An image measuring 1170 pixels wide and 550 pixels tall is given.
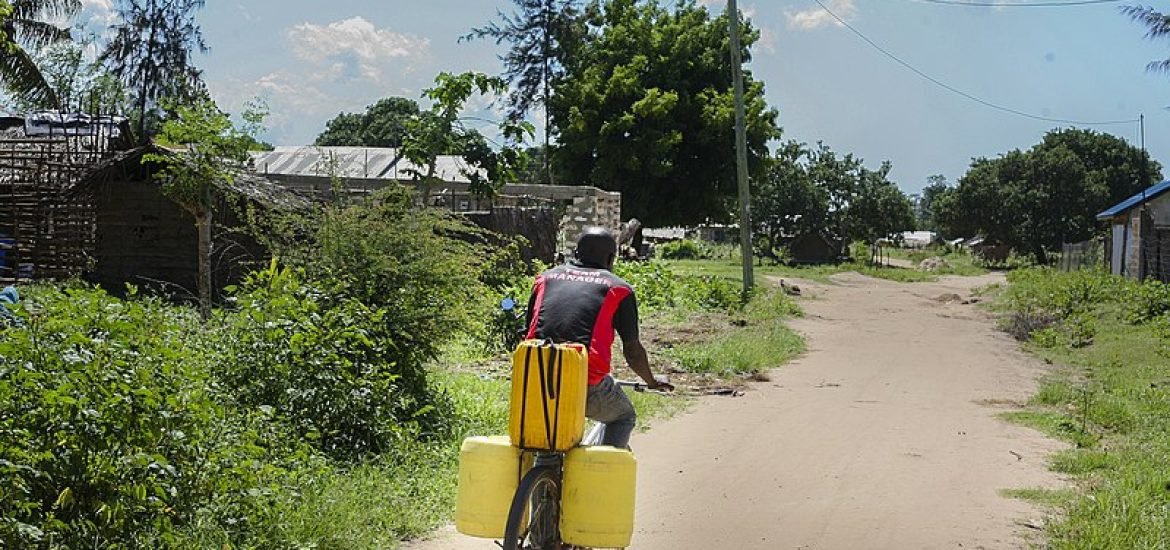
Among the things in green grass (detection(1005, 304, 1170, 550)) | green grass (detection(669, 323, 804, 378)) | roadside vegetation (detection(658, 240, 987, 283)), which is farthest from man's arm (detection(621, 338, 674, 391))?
roadside vegetation (detection(658, 240, 987, 283))

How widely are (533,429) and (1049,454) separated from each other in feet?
21.0

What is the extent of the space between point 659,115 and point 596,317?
110 feet

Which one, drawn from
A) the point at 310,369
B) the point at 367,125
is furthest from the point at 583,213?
the point at 367,125

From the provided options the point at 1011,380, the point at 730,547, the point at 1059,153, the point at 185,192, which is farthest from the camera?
the point at 1059,153

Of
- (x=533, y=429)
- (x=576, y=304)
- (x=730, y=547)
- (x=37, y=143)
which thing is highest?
(x=37, y=143)

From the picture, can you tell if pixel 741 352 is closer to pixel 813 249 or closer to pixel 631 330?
pixel 631 330

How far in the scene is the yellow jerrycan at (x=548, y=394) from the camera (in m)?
5.28

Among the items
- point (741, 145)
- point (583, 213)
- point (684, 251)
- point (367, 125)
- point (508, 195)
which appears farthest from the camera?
point (367, 125)

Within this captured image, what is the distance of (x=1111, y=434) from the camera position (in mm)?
11070

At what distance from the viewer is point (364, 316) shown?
902 centimetres

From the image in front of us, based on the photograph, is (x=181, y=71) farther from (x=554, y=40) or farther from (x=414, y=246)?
(x=414, y=246)

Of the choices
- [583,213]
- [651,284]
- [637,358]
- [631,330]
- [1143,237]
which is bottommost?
[651,284]

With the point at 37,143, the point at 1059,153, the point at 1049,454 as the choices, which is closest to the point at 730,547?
the point at 1049,454

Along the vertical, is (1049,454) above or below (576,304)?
below
